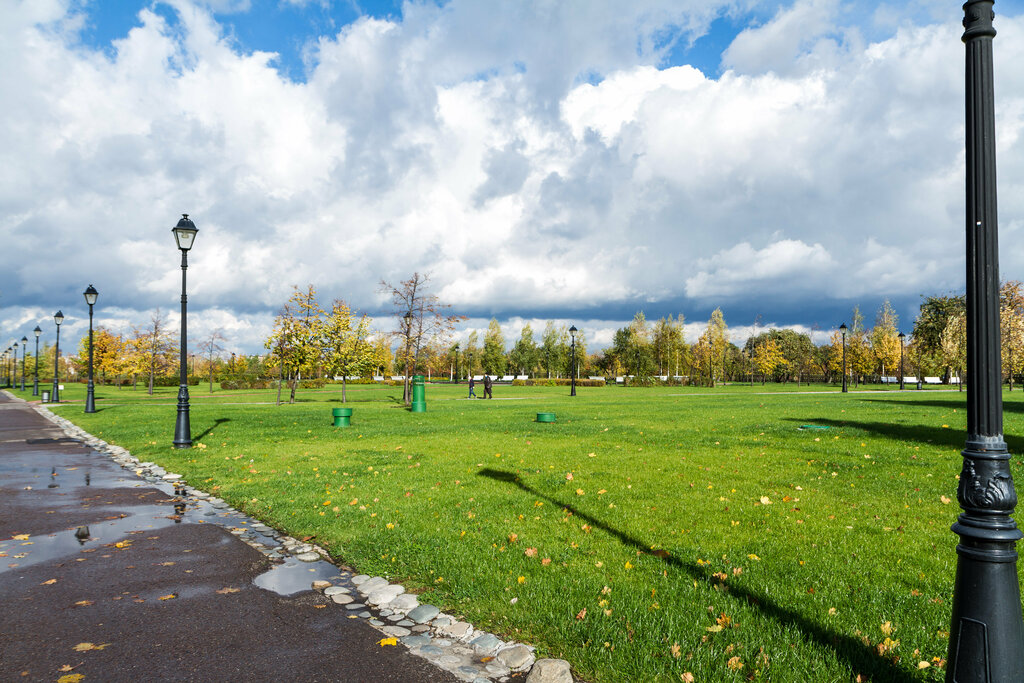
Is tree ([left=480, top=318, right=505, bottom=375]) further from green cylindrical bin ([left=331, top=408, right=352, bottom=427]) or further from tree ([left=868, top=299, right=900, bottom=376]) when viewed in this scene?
green cylindrical bin ([left=331, top=408, right=352, bottom=427])

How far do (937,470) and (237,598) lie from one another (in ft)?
34.1

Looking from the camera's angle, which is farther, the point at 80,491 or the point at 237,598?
the point at 80,491

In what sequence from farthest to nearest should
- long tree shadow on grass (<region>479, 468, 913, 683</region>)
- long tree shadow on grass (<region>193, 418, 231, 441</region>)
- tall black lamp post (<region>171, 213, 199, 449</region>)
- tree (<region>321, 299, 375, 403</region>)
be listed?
1. tree (<region>321, 299, 375, 403</region>)
2. long tree shadow on grass (<region>193, 418, 231, 441</region>)
3. tall black lamp post (<region>171, 213, 199, 449</region>)
4. long tree shadow on grass (<region>479, 468, 913, 683</region>)

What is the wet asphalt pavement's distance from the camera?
12.1ft

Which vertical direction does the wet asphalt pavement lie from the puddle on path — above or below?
above

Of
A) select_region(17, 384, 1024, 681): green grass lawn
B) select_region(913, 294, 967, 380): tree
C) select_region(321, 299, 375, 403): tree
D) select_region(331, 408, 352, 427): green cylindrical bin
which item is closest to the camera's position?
select_region(17, 384, 1024, 681): green grass lawn

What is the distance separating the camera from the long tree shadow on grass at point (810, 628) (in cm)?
350

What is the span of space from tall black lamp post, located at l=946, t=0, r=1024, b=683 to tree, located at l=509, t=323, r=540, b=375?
94.4 metres

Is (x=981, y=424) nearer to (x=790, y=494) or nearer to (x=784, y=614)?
(x=784, y=614)

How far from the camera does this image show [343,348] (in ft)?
119

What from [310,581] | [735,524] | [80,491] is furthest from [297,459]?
[735,524]

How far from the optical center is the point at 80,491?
9281mm

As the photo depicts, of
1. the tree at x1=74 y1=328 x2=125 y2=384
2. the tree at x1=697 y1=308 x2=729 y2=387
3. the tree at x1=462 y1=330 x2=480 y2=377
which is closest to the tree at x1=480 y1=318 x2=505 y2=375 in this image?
the tree at x1=462 y1=330 x2=480 y2=377

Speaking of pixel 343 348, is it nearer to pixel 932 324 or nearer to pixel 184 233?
pixel 184 233
